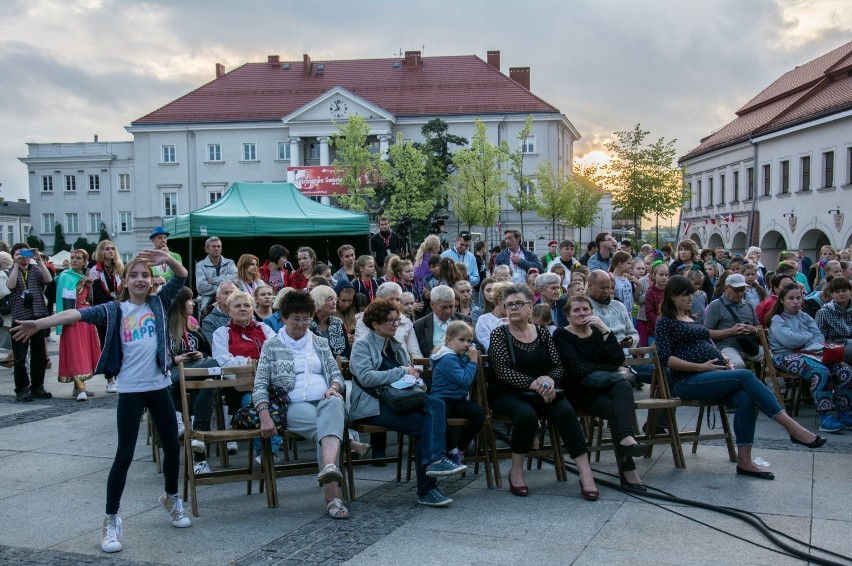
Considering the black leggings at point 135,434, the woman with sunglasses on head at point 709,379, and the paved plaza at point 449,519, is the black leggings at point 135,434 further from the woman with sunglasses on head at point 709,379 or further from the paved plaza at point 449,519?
the woman with sunglasses on head at point 709,379

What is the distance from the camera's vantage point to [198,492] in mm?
6844

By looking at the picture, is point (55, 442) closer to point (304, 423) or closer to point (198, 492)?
point (198, 492)

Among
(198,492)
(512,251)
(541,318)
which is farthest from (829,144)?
(198,492)

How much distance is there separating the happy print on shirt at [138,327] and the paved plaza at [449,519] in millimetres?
1304

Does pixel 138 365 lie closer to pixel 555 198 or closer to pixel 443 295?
pixel 443 295

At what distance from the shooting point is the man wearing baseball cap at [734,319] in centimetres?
966

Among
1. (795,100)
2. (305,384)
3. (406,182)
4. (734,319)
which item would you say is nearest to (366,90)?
(406,182)

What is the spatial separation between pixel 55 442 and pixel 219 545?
4.02 metres

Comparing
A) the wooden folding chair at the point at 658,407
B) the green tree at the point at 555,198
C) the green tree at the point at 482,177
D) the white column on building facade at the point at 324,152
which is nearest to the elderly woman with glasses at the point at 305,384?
the wooden folding chair at the point at 658,407

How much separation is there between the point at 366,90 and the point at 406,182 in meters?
15.2

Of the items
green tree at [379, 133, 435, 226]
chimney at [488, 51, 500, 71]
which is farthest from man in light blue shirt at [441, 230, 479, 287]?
chimney at [488, 51, 500, 71]

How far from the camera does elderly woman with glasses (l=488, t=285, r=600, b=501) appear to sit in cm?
660

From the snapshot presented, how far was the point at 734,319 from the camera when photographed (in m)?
9.71

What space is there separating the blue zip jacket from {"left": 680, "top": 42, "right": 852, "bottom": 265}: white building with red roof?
27755 millimetres
